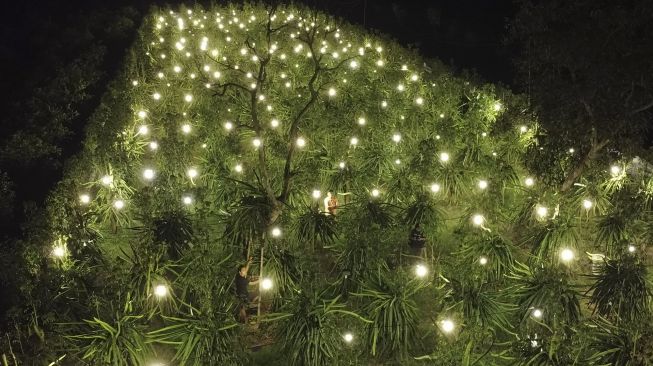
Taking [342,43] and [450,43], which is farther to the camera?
[450,43]

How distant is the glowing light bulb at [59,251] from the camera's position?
8.62 metres

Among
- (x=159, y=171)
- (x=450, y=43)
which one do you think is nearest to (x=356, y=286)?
(x=159, y=171)

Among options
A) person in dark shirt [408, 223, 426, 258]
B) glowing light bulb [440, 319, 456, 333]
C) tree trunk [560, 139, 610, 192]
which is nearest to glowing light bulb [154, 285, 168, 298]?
glowing light bulb [440, 319, 456, 333]

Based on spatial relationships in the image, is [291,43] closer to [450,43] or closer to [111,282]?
[450,43]

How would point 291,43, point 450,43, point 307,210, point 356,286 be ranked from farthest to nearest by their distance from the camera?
point 450,43 < point 291,43 < point 307,210 < point 356,286

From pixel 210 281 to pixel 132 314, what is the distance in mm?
1125

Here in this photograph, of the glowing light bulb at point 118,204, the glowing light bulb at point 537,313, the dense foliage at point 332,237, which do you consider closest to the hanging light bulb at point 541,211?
the dense foliage at point 332,237

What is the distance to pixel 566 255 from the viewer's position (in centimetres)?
898

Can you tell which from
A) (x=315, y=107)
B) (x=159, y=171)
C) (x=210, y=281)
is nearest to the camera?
(x=210, y=281)

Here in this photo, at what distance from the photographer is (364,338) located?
7.58m

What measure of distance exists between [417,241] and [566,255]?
2.44 meters

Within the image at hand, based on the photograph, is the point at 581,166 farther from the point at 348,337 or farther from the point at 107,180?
the point at 107,180

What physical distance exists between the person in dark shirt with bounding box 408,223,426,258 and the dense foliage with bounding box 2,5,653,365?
14cm

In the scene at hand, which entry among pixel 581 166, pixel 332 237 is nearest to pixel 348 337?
pixel 332 237
